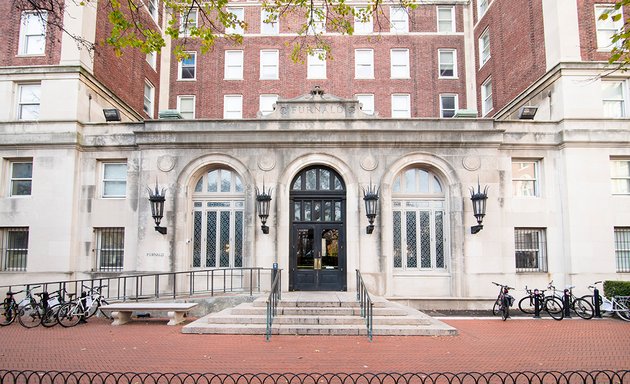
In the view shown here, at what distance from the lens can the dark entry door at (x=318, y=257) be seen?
1653cm

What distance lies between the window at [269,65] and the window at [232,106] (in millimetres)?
2039

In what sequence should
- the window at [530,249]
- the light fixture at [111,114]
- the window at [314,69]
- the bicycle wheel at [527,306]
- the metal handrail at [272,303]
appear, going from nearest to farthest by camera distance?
the metal handrail at [272,303], the bicycle wheel at [527,306], the window at [530,249], the light fixture at [111,114], the window at [314,69]

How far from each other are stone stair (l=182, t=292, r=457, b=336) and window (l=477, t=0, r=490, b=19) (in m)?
20.2

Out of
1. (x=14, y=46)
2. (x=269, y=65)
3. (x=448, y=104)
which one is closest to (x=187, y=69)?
(x=269, y=65)

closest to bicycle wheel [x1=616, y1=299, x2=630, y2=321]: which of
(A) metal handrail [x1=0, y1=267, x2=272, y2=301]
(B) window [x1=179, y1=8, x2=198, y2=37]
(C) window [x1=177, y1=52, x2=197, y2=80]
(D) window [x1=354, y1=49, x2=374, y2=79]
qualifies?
(A) metal handrail [x1=0, y1=267, x2=272, y2=301]

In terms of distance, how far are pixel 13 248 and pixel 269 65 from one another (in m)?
17.4

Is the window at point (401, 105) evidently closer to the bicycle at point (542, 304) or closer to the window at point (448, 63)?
the window at point (448, 63)

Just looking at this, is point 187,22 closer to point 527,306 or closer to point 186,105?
point 527,306

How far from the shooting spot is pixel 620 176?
17.6m

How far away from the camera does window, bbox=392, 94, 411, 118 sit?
2820cm

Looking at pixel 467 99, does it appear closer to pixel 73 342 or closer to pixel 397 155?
pixel 397 155

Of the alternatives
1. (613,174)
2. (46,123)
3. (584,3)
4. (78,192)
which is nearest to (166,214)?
(78,192)

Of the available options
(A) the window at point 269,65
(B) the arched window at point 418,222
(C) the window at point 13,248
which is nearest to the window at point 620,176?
(B) the arched window at point 418,222

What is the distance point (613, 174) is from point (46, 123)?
72.7ft
